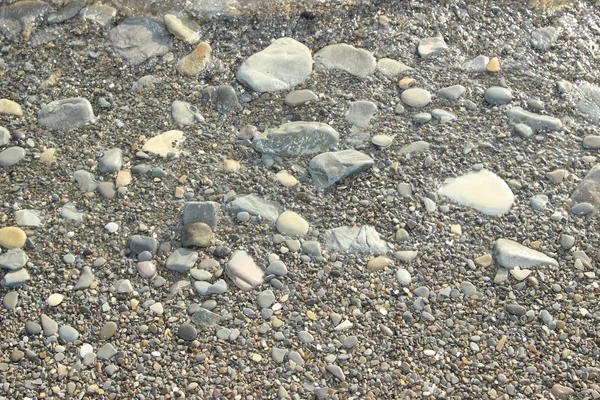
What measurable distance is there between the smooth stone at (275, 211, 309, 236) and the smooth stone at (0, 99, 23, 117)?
41.9 inches

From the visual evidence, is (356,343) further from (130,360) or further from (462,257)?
(130,360)

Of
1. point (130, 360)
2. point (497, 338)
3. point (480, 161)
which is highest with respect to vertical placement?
point (480, 161)

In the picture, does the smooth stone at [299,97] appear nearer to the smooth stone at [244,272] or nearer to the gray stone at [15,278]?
the smooth stone at [244,272]

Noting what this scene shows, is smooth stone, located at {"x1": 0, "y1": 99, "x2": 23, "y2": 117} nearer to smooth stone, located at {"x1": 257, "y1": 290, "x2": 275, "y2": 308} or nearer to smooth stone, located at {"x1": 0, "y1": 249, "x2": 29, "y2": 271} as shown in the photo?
smooth stone, located at {"x1": 0, "y1": 249, "x2": 29, "y2": 271}

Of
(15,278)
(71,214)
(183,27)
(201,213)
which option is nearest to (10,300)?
(15,278)

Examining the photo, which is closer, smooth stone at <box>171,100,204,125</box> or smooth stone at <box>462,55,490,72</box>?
smooth stone at <box>171,100,204,125</box>

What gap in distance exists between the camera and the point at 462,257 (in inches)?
90.7

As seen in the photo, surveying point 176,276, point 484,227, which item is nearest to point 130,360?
point 176,276

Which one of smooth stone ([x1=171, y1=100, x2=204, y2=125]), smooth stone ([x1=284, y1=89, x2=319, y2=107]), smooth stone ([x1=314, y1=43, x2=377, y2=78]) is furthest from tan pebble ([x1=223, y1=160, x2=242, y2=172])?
smooth stone ([x1=314, y1=43, x2=377, y2=78])

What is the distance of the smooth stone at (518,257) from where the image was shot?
228 cm

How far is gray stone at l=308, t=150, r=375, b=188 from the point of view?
97.0 inches

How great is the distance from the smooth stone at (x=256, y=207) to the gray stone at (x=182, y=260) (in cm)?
21

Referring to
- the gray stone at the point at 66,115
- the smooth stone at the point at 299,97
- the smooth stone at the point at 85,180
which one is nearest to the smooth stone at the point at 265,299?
the smooth stone at the point at 85,180

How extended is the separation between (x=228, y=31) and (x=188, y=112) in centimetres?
Result: 47
